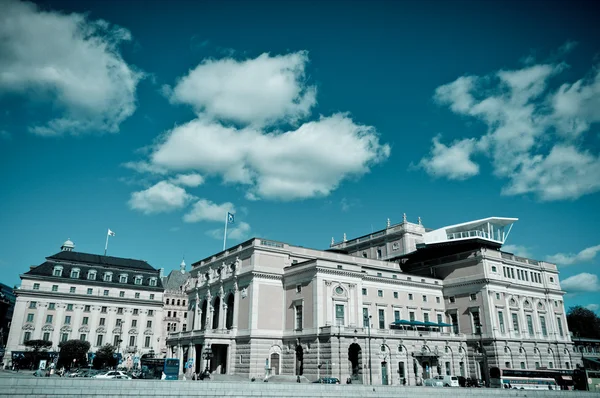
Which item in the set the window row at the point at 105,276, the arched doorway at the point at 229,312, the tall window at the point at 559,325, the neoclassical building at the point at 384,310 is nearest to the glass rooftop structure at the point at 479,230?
the neoclassical building at the point at 384,310

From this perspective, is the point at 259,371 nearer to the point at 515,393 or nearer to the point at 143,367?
the point at 143,367

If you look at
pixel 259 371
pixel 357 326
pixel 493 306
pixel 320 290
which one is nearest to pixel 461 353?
pixel 493 306

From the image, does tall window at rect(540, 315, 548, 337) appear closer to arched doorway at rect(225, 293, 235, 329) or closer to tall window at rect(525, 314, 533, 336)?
tall window at rect(525, 314, 533, 336)

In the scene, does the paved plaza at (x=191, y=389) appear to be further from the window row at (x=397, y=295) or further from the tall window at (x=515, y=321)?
the tall window at (x=515, y=321)

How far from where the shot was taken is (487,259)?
74438 mm

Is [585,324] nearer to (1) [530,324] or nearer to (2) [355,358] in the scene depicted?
(1) [530,324]

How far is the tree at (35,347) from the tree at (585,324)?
12445 centimetres

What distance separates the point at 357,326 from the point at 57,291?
5711 centimetres

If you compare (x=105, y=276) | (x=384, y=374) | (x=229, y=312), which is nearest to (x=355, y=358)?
(x=384, y=374)

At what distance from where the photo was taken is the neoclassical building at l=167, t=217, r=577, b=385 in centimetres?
6203

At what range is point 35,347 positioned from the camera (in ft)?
256

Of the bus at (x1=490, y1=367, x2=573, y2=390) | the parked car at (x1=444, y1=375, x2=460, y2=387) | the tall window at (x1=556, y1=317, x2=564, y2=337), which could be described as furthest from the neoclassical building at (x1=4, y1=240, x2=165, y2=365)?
the tall window at (x1=556, y1=317, x2=564, y2=337)

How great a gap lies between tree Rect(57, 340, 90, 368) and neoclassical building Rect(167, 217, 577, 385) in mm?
17428

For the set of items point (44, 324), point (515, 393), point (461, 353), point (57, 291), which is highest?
point (57, 291)
